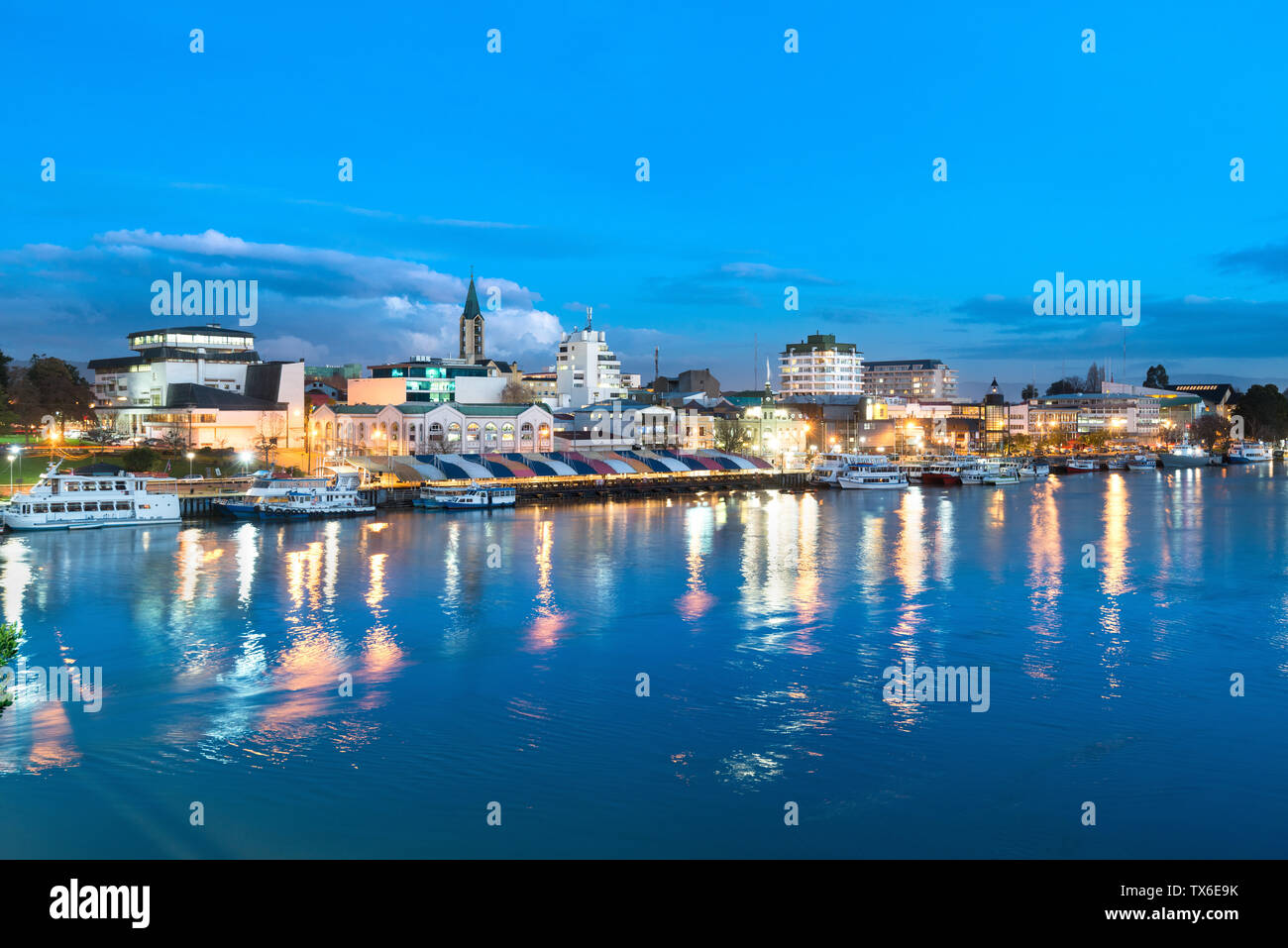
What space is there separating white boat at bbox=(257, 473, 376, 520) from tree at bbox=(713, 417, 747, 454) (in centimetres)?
3008

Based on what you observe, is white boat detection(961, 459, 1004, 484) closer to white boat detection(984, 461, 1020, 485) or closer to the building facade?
white boat detection(984, 461, 1020, 485)

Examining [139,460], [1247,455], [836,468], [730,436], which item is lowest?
[836,468]

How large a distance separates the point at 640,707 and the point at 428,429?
3798 cm

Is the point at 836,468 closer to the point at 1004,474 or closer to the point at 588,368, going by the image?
the point at 1004,474

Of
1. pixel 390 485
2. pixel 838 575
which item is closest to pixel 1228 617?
pixel 838 575

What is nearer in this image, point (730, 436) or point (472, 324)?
point (730, 436)

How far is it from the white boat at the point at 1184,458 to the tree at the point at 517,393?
49.6 meters

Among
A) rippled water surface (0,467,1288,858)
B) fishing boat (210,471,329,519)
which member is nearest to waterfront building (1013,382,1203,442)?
rippled water surface (0,467,1288,858)

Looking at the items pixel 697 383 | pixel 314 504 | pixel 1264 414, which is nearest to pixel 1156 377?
pixel 1264 414

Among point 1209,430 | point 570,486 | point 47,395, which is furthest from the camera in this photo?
point 1209,430

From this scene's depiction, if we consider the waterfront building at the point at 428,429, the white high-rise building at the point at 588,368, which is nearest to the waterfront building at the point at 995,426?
the white high-rise building at the point at 588,368

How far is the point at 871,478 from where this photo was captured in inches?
2076

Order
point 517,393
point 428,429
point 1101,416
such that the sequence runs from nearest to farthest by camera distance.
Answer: point 428,429 → point 517,393 → point 1101,416
